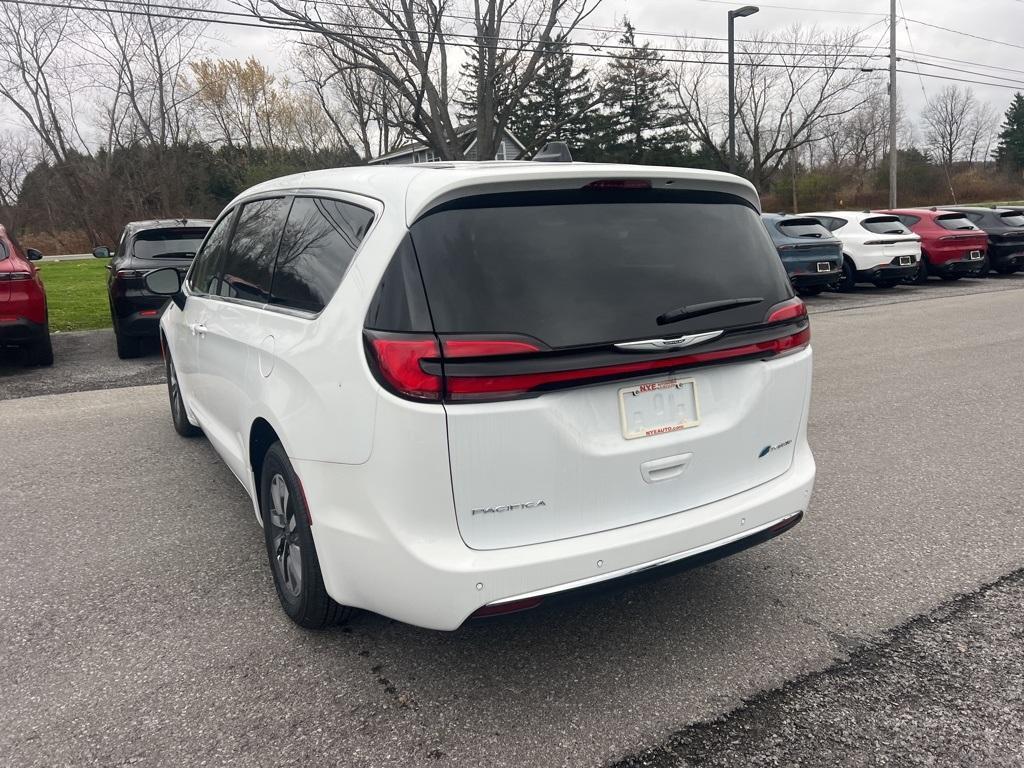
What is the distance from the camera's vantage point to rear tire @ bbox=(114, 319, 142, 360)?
9.55 m

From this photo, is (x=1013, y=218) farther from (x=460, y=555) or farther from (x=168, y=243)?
(x=460, y=555)

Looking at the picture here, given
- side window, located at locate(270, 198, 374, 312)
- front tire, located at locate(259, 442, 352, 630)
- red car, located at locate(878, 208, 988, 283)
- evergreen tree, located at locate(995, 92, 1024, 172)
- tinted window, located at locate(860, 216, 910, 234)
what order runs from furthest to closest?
evergreen tree, located at locate(995, 92, 1024, 172) → red car, located at locate(878, 208, 988, 283) → tinted window, located at locate(860, 216, 910, 234) → front tire, located at locate(259, 442, 352, 630) → side window, located at locate(270, 198, 374, 312)

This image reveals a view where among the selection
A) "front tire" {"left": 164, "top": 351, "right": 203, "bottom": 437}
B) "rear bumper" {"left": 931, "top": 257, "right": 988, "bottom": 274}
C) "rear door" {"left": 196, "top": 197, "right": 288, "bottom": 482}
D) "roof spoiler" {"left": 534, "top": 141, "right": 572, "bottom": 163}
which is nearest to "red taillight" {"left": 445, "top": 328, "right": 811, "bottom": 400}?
"rear door" {"left": 196, "top": 197, "right": 288, "bottom": 482}

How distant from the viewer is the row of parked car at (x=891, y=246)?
14984 mm

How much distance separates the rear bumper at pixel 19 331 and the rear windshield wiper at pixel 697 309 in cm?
796

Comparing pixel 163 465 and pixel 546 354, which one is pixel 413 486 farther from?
pixel 163 465

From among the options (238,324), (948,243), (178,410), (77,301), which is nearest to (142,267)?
(178,410)

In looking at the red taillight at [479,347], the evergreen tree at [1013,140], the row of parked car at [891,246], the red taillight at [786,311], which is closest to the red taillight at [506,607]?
the red taillight at [479,347]

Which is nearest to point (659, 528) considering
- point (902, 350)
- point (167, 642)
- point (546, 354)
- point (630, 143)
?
point (546, 354)

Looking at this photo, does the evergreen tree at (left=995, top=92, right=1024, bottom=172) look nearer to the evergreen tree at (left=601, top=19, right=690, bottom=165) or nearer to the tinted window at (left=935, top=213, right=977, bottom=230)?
the evergreen tree at (left=601, top=19, right=690, bottom=165)

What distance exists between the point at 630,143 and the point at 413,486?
4846 centimetres

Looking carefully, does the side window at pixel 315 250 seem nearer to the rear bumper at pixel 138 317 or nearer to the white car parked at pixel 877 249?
the rear bumper at pixel 138 317

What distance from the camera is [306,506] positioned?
2.75m

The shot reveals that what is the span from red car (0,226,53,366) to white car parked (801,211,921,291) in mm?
13544
